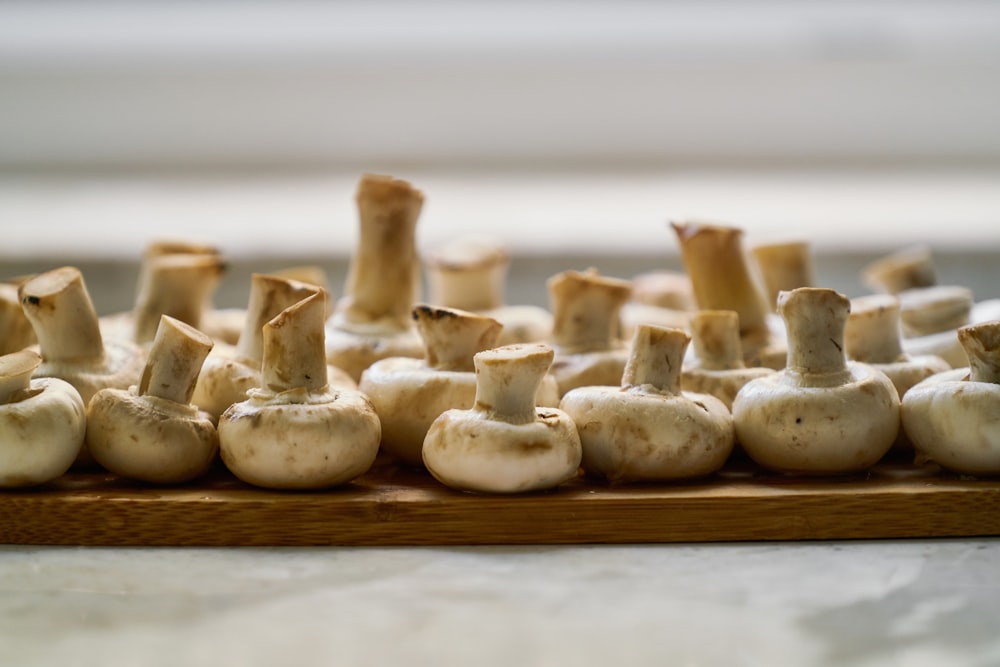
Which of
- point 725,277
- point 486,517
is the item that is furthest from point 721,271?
point 486,517

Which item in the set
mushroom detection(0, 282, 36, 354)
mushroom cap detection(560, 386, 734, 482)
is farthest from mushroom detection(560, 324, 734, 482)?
mushroom detection(0, 282, 36, 354)

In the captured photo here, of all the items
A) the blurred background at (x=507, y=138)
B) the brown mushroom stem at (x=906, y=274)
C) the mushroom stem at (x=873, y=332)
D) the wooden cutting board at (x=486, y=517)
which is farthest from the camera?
the blurred background at (x=507, y=138)

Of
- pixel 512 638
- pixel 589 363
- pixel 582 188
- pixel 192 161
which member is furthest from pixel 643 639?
pixel 192 161

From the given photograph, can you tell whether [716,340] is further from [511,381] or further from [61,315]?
[61,315]

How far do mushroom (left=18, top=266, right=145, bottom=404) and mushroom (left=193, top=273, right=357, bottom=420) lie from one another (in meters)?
0.07

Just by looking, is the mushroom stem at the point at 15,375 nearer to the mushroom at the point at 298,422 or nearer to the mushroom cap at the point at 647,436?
the mushroom at the point at 298,422

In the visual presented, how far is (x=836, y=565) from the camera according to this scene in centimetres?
75

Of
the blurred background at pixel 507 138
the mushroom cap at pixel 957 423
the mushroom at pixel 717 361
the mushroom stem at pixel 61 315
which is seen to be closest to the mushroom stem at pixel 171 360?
the mushroom stem at pixel 61 315

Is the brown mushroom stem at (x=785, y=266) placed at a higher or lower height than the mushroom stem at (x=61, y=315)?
higher

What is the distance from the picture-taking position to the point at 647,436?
844 mm

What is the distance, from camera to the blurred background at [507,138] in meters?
2.19

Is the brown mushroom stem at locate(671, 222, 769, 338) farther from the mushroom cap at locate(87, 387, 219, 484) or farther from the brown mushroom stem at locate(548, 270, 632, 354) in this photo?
the mushroom cap at locate(87, 387, 219, 484)

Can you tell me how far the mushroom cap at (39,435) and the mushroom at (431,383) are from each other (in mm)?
250

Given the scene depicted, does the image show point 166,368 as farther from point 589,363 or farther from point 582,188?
point 582,188
